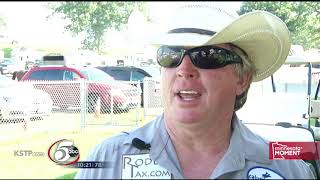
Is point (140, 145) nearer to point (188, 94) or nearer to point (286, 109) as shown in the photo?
point (188, 94)

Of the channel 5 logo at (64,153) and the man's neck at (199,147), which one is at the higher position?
the man's neck at (199,147)

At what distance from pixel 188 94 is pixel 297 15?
0.91 meters

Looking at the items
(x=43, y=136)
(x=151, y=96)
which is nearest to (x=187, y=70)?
(x=43, y=136)

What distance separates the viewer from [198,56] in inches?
58.2

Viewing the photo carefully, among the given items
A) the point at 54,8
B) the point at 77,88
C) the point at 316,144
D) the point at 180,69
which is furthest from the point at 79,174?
the point at 77,88

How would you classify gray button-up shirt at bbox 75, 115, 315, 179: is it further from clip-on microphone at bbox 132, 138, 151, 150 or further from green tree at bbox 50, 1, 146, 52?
green tree at bbox 50, 1, 146, 52

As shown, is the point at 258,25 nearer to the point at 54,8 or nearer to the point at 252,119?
the point at 54,8

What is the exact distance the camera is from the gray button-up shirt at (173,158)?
1.51 metres

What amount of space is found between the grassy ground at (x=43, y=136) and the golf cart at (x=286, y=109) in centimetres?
64

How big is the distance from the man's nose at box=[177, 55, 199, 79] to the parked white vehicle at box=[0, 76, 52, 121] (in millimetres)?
1716

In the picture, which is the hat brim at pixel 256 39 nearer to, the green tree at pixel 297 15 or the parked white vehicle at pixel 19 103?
the green tree at pixel 297 15

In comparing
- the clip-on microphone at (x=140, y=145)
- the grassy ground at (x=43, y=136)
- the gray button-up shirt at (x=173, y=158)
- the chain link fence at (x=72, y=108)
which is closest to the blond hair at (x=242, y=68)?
the gray button-up shirt at (x=173, y=158)

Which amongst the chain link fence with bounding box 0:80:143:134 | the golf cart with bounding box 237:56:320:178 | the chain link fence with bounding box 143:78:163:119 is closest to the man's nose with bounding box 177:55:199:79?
the golf cart with bounding box 237:56:320:178

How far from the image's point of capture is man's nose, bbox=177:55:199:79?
148 centimetres
